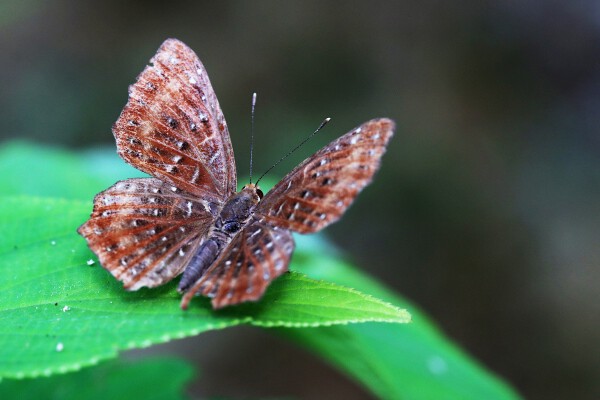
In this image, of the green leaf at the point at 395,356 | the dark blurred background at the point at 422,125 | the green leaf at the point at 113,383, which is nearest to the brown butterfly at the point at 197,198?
the green leaf at the point at 395,356

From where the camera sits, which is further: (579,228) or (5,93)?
(5,93)

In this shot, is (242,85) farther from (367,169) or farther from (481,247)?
(367,169)

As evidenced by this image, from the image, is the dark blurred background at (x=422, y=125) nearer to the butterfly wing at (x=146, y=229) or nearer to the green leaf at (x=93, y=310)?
the butterfly wing at (x=146, y=229)

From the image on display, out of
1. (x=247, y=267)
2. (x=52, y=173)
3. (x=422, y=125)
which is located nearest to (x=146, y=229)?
(x=247, y=267)

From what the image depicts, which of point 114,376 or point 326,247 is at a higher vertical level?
point 326,247

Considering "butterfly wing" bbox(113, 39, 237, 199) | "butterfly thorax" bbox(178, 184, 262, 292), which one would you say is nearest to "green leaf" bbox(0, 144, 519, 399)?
"butterfly thorax" bbox(178, 184, 262, 292)

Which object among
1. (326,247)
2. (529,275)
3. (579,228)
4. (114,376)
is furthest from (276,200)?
(579,228)
